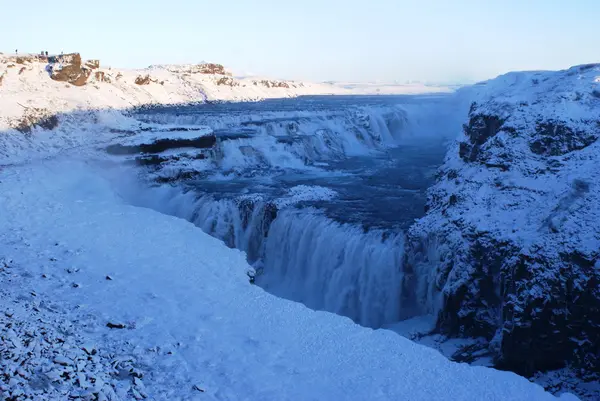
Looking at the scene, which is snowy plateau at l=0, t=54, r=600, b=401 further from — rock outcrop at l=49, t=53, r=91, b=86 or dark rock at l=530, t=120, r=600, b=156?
rock outcrop at l=49, t=53, r=91, b=86

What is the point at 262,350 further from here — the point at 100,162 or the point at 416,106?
the point at 416,106

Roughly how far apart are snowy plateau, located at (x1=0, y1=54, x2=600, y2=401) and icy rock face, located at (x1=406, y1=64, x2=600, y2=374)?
0.04 meters

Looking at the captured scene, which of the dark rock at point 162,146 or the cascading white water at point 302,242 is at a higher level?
the dark rock at point 162,146

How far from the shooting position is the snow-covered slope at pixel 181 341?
245 inches

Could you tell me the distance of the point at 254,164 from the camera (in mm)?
29156


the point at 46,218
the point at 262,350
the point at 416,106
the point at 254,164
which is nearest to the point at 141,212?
the point at 46,218

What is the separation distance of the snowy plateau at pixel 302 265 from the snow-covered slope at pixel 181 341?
3 centimetres

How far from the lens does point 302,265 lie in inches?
656

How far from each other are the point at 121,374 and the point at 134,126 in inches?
940

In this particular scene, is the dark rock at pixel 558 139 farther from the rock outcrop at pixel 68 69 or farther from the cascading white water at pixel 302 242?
the rock outcrop at pixel 68 69

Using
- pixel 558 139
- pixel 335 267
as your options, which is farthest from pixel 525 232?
pixel 335 267

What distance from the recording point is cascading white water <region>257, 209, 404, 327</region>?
47.4 feet

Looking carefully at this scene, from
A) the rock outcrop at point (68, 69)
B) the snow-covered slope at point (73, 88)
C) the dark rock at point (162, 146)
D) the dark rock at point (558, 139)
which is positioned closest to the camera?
the dark rock at point (558, 139)

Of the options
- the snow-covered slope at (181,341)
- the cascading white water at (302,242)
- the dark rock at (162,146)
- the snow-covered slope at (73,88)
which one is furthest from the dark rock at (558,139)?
the snow-covered slope at (73,88)
